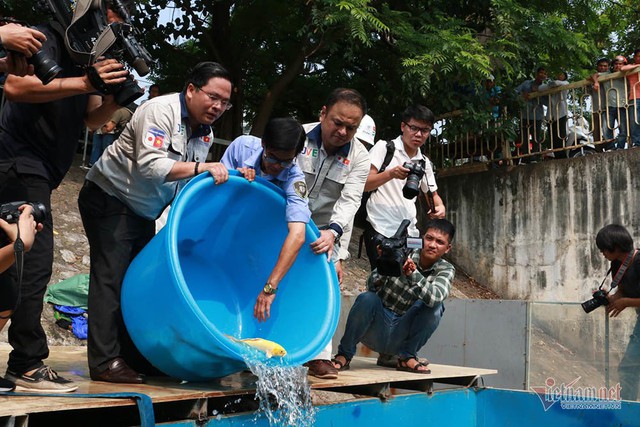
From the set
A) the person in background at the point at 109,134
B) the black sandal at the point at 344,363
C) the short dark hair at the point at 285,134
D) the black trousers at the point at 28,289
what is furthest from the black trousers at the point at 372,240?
the person in background at the point at 109,134

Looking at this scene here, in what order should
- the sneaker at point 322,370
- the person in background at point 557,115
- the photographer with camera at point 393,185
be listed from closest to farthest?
1. the sneaker at point 322,370
2. the photographer with camera at point 393,185
3. the person in background at point 557,115

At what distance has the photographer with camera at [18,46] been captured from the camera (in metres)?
2.53

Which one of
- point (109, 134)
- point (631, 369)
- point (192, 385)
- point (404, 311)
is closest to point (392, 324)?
point (404, 311)

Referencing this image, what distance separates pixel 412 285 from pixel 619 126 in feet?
17.7

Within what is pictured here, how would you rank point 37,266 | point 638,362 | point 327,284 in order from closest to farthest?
point 37,266 → point 327,284 → point 638,362

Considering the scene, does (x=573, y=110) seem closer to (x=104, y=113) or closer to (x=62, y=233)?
(x=62, y=233)

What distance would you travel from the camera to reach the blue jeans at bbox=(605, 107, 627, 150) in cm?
859

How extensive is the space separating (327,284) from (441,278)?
36.4 inches

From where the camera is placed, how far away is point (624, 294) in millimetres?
4973

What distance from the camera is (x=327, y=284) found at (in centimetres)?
370

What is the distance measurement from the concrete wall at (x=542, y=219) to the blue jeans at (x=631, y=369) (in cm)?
347

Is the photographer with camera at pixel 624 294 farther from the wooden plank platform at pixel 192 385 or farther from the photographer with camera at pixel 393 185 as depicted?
the photographer with camera at pixel 393 185

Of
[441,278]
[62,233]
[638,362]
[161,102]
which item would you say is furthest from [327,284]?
[62,233]

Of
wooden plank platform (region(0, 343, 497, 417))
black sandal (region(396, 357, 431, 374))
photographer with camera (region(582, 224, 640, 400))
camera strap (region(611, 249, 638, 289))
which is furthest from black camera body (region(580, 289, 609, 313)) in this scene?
black sandal (region(396, 357, 431, 374))
